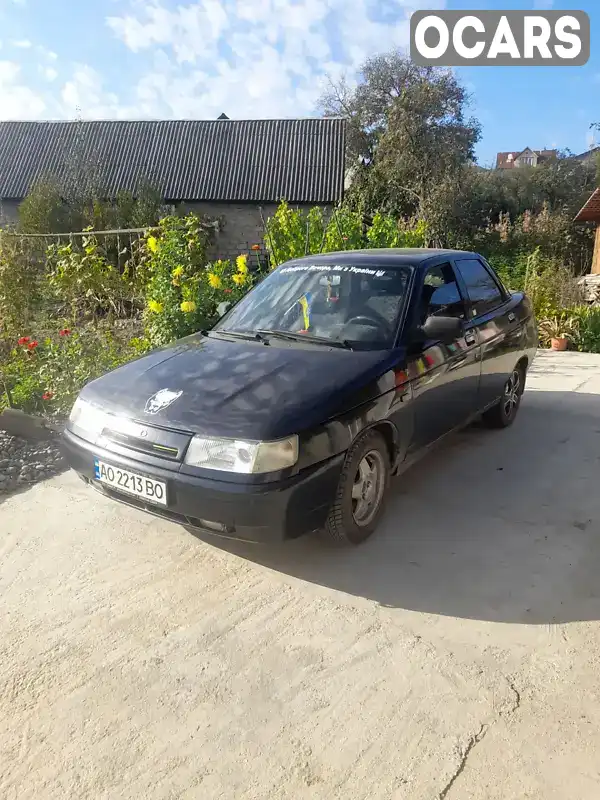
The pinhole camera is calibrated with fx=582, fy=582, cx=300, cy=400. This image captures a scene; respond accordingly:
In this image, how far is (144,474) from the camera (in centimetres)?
284

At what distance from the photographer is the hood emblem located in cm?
296

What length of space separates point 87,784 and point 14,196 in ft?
80.0

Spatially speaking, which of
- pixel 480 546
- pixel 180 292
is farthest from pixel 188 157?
pixel 480 546

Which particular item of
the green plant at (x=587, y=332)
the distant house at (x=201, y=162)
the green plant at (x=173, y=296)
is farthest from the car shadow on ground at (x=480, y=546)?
the distant house at (x=201, y=162)

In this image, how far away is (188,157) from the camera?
77.7 feet

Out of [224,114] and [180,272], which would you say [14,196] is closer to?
[224,114]

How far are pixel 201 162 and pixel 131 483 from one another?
22891 millimetres

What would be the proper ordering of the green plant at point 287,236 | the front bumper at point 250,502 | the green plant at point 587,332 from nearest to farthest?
the front bumper at point 250,502
the green plant at point 287,236
the green plant at point 587,332

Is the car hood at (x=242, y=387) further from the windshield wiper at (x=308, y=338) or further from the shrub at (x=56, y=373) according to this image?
the shrub at (x=56, y=373)

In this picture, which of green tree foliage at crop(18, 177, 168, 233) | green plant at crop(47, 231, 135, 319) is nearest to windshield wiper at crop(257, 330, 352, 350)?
green plant at crop(47, 231, 135, 319)

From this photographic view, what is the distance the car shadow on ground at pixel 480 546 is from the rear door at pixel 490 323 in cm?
60

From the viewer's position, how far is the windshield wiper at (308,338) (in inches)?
138


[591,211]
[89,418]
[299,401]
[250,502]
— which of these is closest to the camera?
[250,502]

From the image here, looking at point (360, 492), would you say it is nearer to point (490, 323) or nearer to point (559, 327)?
point (490, 323)
